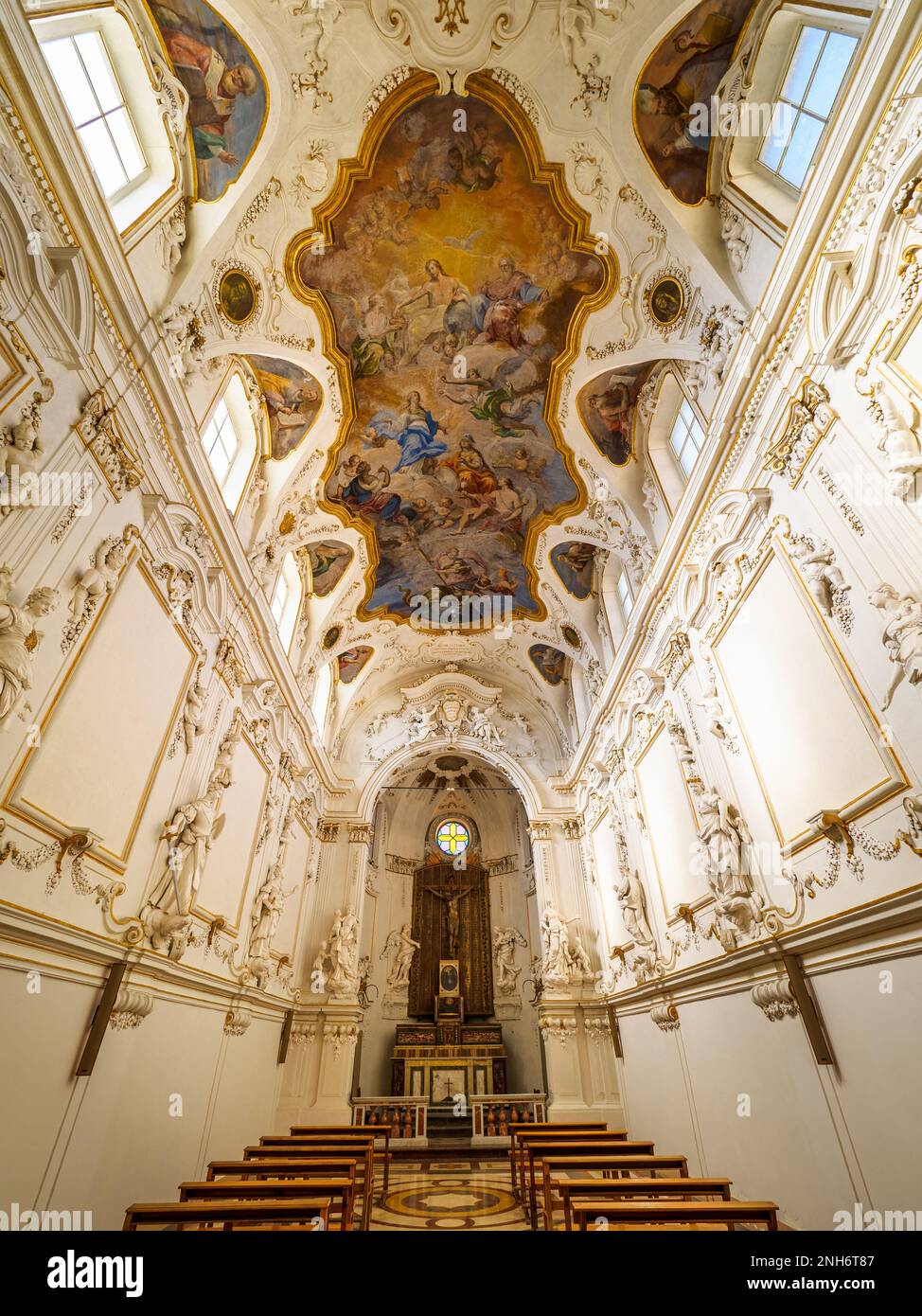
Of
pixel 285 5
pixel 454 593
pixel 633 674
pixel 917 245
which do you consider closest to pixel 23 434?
pixel 285 5

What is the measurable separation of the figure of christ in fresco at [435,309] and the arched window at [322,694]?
26.0ft

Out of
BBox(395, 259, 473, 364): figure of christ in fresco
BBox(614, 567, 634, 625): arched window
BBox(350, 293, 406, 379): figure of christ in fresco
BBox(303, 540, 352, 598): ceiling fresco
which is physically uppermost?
BBox(395, 259, 473, 364): figure of christ in fresco

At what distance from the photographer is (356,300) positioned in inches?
368

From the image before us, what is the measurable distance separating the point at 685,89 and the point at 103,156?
6.55 m

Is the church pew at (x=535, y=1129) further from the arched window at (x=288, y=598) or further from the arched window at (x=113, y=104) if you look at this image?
the arched window at (x=113, y=104)

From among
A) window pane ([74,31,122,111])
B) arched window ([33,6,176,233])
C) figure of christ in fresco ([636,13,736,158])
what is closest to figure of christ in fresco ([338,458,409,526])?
arched window ([33,6,176,233])

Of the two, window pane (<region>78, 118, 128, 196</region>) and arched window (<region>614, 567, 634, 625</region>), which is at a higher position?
arched window (<region>614, 567, 634, 625</region>)

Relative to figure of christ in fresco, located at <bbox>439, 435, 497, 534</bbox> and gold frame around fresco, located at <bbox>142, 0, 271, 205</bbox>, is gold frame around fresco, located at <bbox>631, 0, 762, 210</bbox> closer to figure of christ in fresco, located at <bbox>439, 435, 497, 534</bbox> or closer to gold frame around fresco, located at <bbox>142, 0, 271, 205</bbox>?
gold frame around fresco, located at <bbox>142, 0, 271, 205</bbox>

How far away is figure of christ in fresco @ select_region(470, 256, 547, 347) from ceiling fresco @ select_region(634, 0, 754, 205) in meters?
2.29

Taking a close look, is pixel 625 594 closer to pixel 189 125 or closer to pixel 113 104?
pixel 189 125

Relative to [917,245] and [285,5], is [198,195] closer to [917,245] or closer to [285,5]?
[285,5]

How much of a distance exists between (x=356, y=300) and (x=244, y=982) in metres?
10.8

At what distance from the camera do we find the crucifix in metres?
19.7

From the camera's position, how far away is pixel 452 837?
73.1 ft
